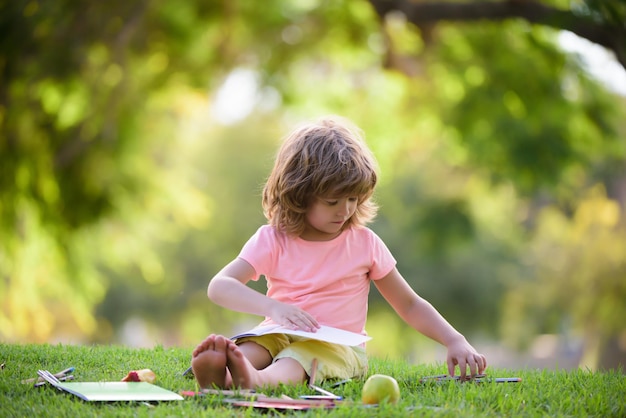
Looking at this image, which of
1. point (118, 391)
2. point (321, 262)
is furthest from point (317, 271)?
point (118, 391)

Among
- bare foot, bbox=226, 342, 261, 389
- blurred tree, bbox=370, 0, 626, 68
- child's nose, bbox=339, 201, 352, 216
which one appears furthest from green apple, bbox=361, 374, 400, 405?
blurred tree, bbox=370, 0, 626, 68

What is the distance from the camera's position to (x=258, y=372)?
2.85 m

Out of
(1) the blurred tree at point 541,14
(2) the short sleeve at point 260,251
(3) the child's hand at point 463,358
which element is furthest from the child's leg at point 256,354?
(1) the blurred tree at point 541,14

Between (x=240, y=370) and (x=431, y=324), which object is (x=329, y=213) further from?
(x=240, y=370)

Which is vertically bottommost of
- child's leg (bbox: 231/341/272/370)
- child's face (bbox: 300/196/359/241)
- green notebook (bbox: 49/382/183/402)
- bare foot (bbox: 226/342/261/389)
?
green notebook (bbox: 49/382/183/402)

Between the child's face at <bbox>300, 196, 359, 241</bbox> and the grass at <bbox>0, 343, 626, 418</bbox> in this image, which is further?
the child's face at <bbox>300, 196, 359, 241</bbox>

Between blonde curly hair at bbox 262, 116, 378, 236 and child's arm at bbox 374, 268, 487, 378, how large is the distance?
29cm

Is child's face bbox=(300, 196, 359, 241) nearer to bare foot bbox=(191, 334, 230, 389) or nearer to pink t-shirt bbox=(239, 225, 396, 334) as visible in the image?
pink t-shirt bbox=(239, 225, 396, 334)

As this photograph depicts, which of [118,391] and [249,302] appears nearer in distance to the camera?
[118,391]

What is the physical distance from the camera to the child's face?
125 inches

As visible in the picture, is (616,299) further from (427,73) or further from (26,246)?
(26,246)

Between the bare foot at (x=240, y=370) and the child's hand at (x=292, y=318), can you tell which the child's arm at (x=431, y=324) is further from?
the bare foot at (x=240, y=370)

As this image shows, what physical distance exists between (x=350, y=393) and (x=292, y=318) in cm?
32

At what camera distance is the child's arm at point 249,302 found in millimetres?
2879
